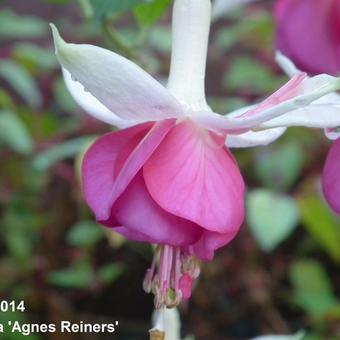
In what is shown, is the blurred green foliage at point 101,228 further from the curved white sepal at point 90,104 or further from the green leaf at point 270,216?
the curved white sepal at point 90,104

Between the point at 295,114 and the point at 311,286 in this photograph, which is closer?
the point at 295,114

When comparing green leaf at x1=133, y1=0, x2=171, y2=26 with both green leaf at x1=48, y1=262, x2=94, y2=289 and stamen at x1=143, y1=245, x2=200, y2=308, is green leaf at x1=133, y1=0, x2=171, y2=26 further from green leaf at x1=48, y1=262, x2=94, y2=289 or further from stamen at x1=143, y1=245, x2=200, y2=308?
green leaf at x1=48, y1=262, x2=94, y2=289

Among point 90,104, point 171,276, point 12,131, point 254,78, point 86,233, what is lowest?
point 171,276

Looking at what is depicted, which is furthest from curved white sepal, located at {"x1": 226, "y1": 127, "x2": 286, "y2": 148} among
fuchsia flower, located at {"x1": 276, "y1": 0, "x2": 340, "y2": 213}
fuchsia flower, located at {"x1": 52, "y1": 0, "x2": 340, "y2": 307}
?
fuchsia flower, located at {"x1": 276, "y1": 0, "x2": 340, "y2": 213}

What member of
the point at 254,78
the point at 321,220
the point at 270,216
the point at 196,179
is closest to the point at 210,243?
the point at 196,179

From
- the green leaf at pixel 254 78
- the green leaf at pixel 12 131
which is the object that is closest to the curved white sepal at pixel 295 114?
the green leaf at pixel 12 131

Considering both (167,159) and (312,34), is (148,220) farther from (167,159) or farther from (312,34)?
(312,34)
